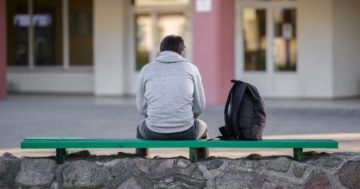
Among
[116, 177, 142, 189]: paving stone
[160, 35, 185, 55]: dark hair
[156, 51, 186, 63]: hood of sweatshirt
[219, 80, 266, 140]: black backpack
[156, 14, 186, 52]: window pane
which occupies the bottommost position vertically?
[116, 177, 142, 189]: paving stone

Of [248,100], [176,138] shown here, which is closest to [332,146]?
[248,100]

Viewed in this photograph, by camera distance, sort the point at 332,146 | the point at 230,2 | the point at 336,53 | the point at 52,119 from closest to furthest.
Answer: the point at 332,146 → the point at 52,119 → the point at 230,2 → the point at 336,53

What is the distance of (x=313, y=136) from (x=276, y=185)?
415cm

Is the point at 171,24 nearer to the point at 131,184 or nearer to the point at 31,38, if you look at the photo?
the point at 31,38

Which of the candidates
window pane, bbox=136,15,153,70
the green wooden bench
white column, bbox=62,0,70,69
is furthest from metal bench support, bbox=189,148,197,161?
white column, bbox=62,0,70,69

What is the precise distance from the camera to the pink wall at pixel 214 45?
14.9m

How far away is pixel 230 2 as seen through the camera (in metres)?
15.1

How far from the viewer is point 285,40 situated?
17.4 m

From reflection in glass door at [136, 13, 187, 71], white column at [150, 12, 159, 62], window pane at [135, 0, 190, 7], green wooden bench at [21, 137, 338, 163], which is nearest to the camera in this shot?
green wooden bench at [21, 137, 338, 163]

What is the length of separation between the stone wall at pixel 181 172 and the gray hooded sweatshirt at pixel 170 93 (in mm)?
325

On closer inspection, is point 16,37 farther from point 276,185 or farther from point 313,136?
point 276,185

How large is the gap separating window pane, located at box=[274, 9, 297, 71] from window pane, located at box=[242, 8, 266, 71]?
0.33 metres

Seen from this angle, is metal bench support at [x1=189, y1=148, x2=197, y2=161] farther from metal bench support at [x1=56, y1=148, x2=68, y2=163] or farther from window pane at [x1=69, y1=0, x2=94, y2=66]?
window pane at [x1=69, y1=0, x2=94, y2=66]

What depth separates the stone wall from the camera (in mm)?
5988
